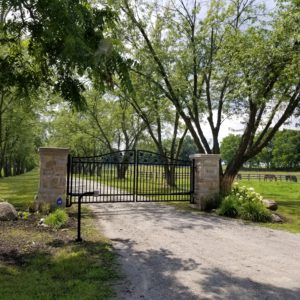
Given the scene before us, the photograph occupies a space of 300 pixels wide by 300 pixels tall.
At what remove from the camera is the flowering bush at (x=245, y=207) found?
9.27 meters

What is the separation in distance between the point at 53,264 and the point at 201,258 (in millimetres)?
2251

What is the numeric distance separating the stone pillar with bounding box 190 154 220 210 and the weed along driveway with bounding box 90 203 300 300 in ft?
5.19

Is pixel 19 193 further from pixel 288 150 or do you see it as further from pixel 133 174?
pixel 288 150

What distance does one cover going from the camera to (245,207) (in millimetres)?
9516

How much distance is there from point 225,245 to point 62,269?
3069mm

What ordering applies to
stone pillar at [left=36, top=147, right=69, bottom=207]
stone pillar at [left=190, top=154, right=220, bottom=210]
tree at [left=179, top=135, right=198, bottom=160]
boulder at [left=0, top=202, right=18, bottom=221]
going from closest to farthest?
boulder at [left=0, top=202, right=18, bottom=221] → stone pillar at [left=36, top=147, right=69, bottom=207] → stone pillar at [left=190, top=154, right=220, bottom=210] → tree at [left=179, top=135, right=198, bottom=160]

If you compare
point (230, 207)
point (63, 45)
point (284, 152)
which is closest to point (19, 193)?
point (230, 207)

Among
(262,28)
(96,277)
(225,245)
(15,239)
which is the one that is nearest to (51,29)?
(96,277)

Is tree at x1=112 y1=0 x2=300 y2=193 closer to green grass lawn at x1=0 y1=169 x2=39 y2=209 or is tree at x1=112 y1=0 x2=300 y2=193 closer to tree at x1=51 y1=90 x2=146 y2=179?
green grass lawn at x1=0 y1=169 x2=39 y2=209

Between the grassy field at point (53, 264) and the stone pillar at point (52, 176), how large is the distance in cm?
215

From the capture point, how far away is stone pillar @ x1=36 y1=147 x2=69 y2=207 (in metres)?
9.59

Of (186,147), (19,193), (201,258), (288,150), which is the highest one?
(186,147)

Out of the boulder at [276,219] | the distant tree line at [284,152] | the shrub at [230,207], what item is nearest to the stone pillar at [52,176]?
the shrub at [230,207]

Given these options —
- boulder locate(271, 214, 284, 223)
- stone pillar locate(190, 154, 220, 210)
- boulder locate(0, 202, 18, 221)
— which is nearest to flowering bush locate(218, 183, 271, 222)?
boulder locate(271, 214, 284, 223)
